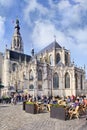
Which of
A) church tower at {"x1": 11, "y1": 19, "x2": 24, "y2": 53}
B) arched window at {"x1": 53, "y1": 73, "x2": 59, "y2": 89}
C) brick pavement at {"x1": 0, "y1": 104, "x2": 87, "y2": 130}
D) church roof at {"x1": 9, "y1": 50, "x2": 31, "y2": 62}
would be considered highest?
church tower at {"x1": 11, "y1": 19, "x2": 24, "y2": 53}

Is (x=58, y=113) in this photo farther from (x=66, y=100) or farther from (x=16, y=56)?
(x=16, y=56)

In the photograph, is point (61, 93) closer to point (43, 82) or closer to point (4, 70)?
point (43, 82)

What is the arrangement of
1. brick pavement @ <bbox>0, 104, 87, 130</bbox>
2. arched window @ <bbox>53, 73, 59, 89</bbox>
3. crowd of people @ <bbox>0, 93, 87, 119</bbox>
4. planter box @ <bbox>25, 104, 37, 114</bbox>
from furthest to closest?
arched window @ <bbox>53, 73, 59, 89</bbox> → planter box @ <bbox>25, 104, 37, 114</bbox> → crowd of people @ <bbox>0, 93, 87, 119</bbox> → brick pavement @ <bbox>0, 104, 87, 130</bbox>

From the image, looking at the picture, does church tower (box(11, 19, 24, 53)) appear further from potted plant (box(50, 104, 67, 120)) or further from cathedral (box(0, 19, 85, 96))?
potted plant (box(50, 104, 67, 120))

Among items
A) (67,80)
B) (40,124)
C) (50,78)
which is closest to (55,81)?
(50,78)

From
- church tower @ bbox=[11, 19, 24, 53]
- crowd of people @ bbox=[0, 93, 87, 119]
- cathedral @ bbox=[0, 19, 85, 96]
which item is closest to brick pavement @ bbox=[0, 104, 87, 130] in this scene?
crowd of people @ bbox=[0, 93, 87, 119]

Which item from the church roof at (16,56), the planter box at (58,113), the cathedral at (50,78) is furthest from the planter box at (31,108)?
the church roof at (16,56)

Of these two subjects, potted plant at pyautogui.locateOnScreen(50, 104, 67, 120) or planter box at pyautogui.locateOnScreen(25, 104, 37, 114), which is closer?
potted plant at pyautogui.locateOnScreen(50, 104, 67, 120)

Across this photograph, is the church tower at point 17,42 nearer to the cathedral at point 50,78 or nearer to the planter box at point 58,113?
the cathedral at point 50,78

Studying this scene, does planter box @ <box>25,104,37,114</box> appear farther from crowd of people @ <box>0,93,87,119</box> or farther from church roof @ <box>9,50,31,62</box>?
church roof @ <box>9,50,31,62</box>

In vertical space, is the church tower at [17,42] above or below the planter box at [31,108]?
above

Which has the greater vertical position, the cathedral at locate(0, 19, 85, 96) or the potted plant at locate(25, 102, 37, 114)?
the cathedral at locate(0, 19, 85, 96)

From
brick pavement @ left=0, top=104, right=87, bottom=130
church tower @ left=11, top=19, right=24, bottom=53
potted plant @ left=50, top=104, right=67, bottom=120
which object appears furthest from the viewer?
church tower @ left=11, top=19, right=24, bottom=53

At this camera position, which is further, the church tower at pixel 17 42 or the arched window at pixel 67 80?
the church tower at pixel 17 42
